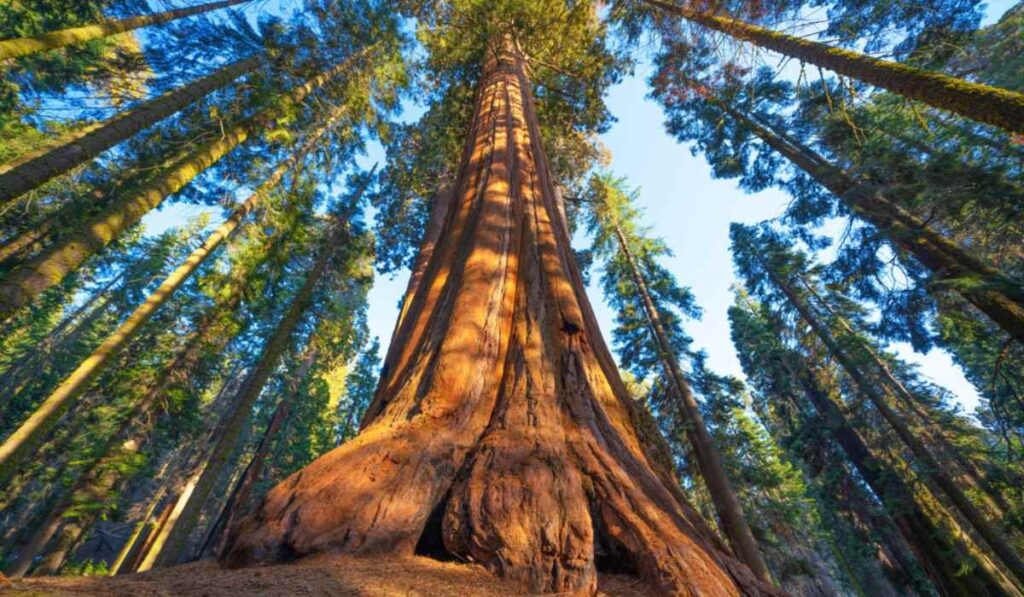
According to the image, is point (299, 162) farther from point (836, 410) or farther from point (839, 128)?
point (836, 410)

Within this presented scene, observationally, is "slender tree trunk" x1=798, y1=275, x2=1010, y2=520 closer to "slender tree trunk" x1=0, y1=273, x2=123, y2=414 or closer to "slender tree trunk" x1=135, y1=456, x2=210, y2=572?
"slender tree trunk" x1=135, y1=456, x2=210, y2=572

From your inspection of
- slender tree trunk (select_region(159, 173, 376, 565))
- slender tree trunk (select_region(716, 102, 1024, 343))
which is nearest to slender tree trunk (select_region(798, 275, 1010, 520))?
slender tree trunk (select_region(716, 102, 1024, 343))

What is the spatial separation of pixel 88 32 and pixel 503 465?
9.14 meters

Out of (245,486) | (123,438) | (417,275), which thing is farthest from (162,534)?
(417,275)

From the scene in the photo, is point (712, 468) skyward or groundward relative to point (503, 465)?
skyward

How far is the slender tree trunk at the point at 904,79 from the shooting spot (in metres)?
3.21

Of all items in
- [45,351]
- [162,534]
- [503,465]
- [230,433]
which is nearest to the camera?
[503,465]

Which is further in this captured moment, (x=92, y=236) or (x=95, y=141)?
(x=95, y=141)

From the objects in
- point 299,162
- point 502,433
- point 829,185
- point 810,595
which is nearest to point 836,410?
point 810,595

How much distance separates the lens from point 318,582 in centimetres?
87

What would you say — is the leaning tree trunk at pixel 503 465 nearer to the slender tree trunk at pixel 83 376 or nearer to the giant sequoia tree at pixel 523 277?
the giant sequoia tree at pixel 523 277

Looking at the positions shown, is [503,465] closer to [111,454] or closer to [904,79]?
[904,79]

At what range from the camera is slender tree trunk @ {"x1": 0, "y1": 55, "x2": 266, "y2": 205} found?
3928 mm

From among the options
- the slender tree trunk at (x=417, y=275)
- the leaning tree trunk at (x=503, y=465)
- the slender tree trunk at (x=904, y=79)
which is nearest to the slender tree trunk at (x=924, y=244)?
the slender tree trunk at (x=904, y=79)
